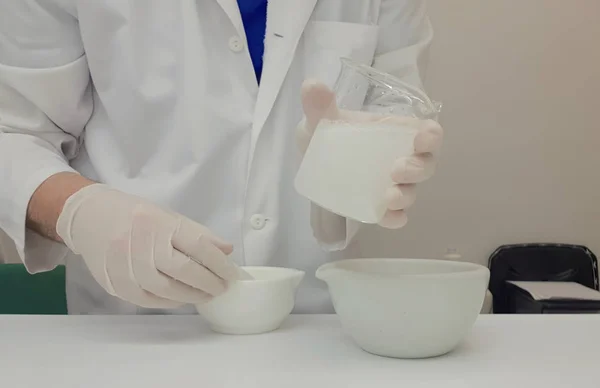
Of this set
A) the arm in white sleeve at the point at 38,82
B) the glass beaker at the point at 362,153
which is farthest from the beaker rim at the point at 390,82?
the arm in white sleeve at the point at 38,82

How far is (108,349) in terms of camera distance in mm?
618

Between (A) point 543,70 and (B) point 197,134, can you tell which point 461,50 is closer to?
(A) point 543,70

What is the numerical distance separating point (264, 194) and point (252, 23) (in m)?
0.27

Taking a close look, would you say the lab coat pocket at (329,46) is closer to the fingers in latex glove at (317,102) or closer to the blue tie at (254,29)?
the blue tie at (254,29)

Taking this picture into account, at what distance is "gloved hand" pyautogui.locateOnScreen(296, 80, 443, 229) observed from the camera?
0.59 metres

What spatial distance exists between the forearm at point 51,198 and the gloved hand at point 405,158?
0.31m

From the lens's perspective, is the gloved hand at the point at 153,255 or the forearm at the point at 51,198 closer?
the gloved hand at the point at 153,255

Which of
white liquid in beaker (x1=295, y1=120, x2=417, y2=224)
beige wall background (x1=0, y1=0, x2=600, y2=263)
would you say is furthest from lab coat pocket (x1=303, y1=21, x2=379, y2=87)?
beige wall background (x1=0, y1=0, x2=600, y2=263)

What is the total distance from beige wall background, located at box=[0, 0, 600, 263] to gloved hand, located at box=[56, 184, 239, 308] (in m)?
1.27

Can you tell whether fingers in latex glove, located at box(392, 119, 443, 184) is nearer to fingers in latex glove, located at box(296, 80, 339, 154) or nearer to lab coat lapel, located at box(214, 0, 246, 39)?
fingers in latex glove, located at box(296, 80, 339, 154)

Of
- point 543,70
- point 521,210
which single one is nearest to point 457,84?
point 543,70

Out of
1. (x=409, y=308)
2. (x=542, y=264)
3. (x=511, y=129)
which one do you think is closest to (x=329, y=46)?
(x=409, y=308)

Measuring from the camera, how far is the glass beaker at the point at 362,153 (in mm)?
574

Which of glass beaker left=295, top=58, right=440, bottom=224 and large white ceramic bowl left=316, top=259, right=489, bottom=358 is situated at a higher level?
glass beaker left=295, top=58, right=440, bottom=224
